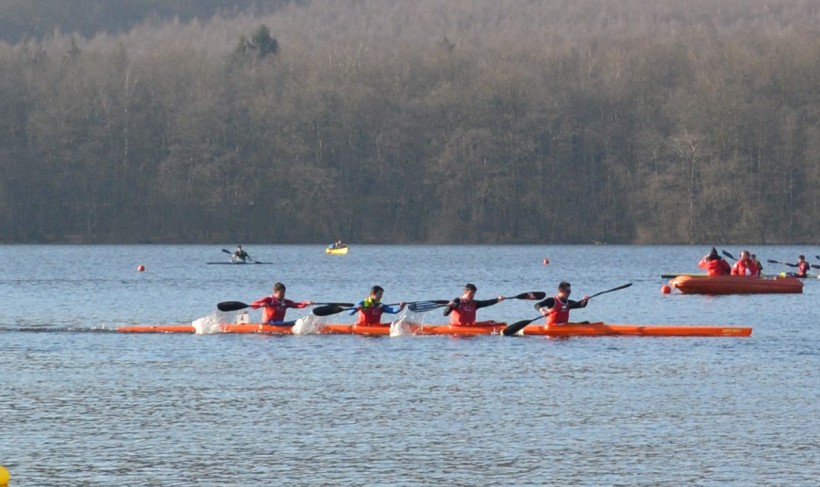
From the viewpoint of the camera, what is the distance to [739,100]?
4075 inches

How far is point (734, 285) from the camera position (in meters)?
49.6

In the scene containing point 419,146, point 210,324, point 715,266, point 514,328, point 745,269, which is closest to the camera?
point 514,328

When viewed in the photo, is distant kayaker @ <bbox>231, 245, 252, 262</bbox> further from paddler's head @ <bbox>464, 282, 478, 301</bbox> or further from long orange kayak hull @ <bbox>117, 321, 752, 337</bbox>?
paddler's head @ <bbox>464, 282, 478, 301</bbox>

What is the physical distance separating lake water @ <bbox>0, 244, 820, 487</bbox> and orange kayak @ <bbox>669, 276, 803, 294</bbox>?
2892 mm

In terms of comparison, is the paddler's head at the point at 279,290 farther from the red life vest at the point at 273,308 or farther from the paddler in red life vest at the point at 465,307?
the paddler in red life vest at the point at 465,307

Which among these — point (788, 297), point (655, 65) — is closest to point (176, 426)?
point (788, 297)

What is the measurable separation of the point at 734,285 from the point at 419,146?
63422 millimetres

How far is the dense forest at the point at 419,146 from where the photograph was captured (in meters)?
104

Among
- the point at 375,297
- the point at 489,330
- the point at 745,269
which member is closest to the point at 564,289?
the point at 489,330

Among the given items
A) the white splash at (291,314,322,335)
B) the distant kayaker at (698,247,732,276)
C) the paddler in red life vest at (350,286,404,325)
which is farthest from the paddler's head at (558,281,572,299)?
the distant kayaker at (698,247,732,276)

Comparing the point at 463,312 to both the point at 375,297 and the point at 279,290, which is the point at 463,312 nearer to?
the point at 375,297

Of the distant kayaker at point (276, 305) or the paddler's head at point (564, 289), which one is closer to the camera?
the paddler's head at point (564, 289)

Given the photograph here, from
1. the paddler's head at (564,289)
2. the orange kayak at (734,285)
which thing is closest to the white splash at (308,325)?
the paddler's head at (564,289)

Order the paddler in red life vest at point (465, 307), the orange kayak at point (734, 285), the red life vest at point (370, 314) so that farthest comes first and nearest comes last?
the orange kayak at point (734, 285) → the red life vest at point (370, 314) → the paddler in red life vest at point (465, 307)
